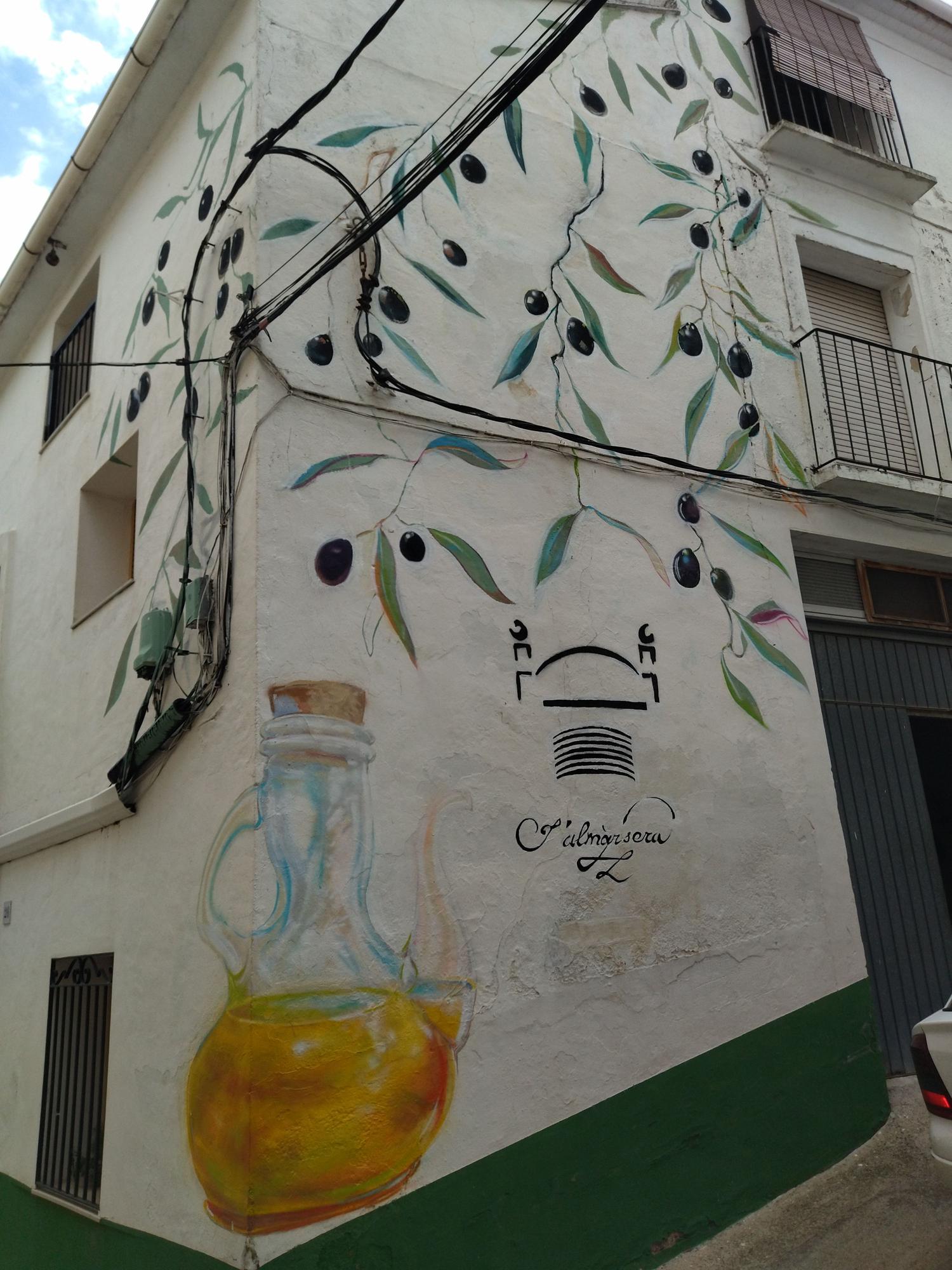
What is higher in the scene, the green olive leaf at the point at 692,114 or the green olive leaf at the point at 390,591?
the green olive leaf at the point at 692,114

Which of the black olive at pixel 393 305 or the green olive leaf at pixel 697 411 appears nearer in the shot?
the black olive at pixel 393 305

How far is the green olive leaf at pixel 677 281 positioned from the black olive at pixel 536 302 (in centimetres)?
93

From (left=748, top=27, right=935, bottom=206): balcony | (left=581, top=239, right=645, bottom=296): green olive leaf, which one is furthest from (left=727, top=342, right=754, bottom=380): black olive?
(left=748, top=27, right=935, bottom=206): balcony

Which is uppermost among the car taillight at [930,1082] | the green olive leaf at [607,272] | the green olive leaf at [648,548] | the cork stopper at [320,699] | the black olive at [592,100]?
the black olive at [592,100]

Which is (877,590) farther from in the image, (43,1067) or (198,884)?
(43,1067)

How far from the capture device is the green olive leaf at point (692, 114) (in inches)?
300

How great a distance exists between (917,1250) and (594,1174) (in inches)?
59.7

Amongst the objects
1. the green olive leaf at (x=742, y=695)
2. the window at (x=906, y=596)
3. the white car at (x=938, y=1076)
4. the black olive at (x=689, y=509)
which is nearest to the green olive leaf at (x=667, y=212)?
the black olive at (x=689, y=509)

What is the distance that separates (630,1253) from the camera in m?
5.02

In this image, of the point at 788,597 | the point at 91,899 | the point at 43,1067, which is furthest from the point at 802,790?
the point at 43,1067

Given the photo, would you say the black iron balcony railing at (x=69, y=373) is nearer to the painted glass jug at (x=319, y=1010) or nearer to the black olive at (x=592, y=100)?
the black olive at (x=592, y=100)

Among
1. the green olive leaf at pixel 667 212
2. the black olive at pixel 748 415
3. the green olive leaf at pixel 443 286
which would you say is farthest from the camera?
the green olive leaf at pixel 667 212

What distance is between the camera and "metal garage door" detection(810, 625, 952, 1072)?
6730 millimetres

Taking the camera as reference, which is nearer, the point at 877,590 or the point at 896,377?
the point at 877,590
